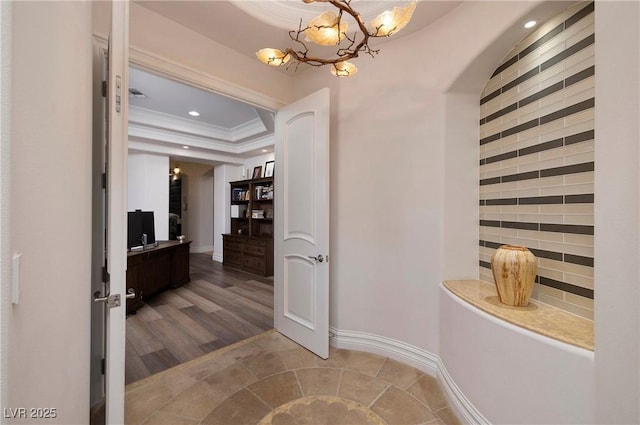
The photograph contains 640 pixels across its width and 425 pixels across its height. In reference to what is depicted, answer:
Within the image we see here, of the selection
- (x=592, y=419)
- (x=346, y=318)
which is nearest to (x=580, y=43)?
(x=592, y=419)

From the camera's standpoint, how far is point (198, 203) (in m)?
8.01

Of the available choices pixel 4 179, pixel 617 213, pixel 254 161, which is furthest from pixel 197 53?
pixel 254 161

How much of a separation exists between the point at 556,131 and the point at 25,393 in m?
2.44

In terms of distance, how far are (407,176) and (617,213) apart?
4.38ft

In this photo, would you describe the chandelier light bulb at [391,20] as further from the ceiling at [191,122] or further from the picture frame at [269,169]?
the picture frame at [269,169]

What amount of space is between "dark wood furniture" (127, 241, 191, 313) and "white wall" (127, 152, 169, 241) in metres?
1.40

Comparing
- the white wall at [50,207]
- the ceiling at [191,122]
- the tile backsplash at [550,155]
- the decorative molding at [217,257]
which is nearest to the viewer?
the white wall at [50,207]

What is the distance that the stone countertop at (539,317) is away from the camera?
112cm

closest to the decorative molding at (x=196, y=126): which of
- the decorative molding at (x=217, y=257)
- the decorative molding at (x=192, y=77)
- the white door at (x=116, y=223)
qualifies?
the decorative molding at (x=192, y=77)

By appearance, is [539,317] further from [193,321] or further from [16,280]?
[193,321]

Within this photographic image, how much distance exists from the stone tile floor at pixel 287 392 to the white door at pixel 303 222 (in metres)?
0.29

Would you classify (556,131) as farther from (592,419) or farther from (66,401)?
(66,401)

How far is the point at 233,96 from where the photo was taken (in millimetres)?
2305

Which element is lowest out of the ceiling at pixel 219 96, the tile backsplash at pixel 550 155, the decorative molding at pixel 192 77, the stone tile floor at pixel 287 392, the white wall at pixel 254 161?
the stone tile floor at pixel 287 392
